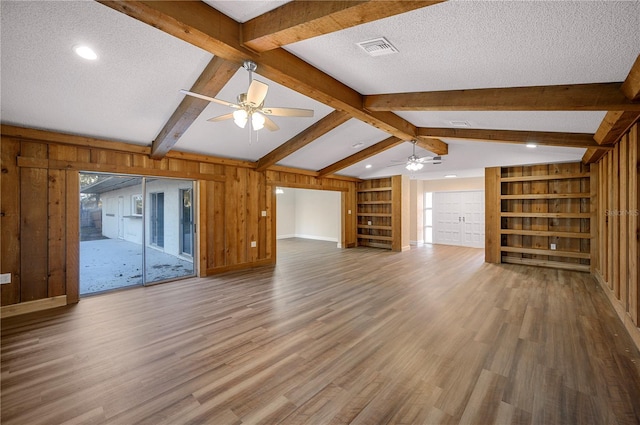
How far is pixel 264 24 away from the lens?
209 cm

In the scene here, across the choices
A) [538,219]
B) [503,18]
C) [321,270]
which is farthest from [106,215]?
[538,219]

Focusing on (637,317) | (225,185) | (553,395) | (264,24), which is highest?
(264,24)

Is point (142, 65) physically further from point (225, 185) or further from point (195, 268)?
point (195, 268)

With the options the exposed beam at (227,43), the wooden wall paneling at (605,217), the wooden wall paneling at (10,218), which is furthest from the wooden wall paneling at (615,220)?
the wooden wall paneling at (10,218)

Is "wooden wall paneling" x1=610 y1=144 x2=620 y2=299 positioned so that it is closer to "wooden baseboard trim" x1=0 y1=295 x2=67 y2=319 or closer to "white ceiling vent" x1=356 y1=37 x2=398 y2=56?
"white ceiling vent" x1=356 y1=37 x2=398 y2=56

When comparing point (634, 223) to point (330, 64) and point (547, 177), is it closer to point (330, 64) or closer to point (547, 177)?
point (547, 177)

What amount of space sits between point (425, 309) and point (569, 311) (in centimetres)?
191

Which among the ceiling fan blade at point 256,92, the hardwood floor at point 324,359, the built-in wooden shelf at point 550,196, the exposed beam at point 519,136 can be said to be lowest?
the hardwood floor at point 324,359

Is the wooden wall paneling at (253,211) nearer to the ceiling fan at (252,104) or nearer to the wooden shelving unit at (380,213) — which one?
the ceiling fan at (252,104)

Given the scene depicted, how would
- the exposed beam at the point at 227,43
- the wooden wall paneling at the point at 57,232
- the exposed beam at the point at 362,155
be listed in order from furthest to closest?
the exposed beam at the point at 362,155, the wooden wall paneling at the point at 57,232, the exposed beam at the point at 227,43

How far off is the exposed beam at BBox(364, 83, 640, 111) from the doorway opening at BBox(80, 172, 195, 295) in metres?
4.53

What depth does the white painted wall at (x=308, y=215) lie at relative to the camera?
1098 cm

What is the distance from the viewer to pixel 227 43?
7.00ft

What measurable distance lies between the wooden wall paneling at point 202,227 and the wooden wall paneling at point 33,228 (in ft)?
7.12
